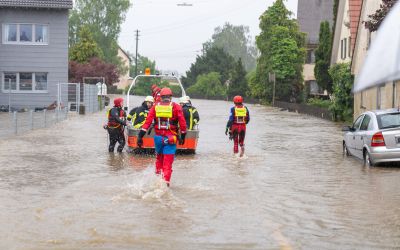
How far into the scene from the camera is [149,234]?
8.23 metres

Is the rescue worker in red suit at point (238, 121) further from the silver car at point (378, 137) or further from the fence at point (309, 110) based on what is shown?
the fence at point (309, 110)

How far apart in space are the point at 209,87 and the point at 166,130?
309 feet

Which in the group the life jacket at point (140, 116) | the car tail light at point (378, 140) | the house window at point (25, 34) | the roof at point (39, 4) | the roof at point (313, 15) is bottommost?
the car tail light at point (378, 140)

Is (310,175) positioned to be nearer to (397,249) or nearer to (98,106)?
(397,249)

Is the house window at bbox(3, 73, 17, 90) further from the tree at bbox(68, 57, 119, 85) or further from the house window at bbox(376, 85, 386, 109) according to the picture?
the house window at bbox(376, 85, 386, 109)

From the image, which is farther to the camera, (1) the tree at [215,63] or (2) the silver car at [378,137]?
(1) the tree at [215,63]

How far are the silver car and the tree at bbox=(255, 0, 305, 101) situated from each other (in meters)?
51.6

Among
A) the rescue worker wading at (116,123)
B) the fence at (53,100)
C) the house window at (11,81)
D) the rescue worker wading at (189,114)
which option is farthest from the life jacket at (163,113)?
the house window at (11,81)

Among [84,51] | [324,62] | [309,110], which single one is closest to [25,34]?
[309,110]

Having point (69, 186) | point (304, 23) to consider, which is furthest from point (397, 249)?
point (304, 23)

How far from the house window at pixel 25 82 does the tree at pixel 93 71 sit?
1486 centimetres

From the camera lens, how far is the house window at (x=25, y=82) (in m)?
43.7

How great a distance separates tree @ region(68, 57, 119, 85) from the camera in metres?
59.4

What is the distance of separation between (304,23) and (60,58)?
137 ft
